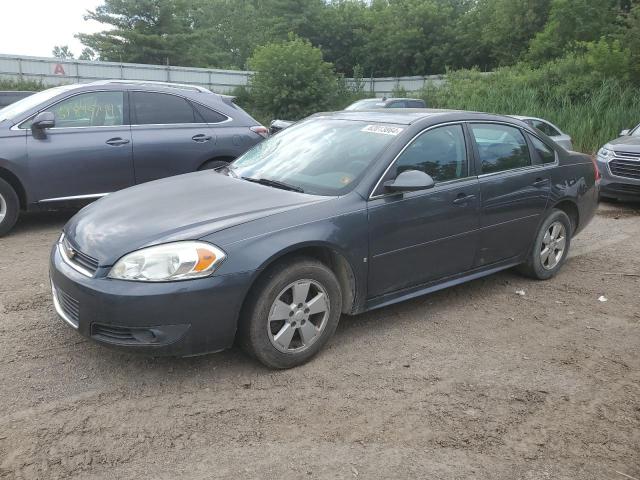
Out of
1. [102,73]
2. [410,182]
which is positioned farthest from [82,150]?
[102,73]

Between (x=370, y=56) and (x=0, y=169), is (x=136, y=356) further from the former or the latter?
(x=370, y=56)

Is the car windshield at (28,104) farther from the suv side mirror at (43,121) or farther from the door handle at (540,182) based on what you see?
the door handle at (540,182)

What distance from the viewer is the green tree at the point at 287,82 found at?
30.5 metres

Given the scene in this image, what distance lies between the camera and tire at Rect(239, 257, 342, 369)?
344cm

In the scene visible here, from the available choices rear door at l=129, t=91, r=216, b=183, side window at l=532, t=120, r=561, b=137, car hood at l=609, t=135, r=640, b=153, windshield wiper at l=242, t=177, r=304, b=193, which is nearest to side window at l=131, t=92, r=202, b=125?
rear door at l=129, t=91, r=216, b=183

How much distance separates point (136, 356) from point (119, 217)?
888 millimetres

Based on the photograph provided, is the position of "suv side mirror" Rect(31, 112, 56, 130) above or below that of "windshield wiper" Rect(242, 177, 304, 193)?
above

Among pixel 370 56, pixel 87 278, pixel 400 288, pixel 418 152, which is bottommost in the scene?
pixel 400 288

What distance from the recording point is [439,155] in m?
4.48

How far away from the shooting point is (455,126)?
15.2 ft

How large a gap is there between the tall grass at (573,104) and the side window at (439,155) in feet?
37.0

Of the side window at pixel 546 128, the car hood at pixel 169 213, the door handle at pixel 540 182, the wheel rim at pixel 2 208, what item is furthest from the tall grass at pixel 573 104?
the wheel rim at pixel 2 208

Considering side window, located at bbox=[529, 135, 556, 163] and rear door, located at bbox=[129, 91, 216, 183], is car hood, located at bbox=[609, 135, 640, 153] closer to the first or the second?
side window, located at bbox=[529, 135, 556, 163]

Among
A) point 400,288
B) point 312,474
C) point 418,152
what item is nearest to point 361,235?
point 400,288
